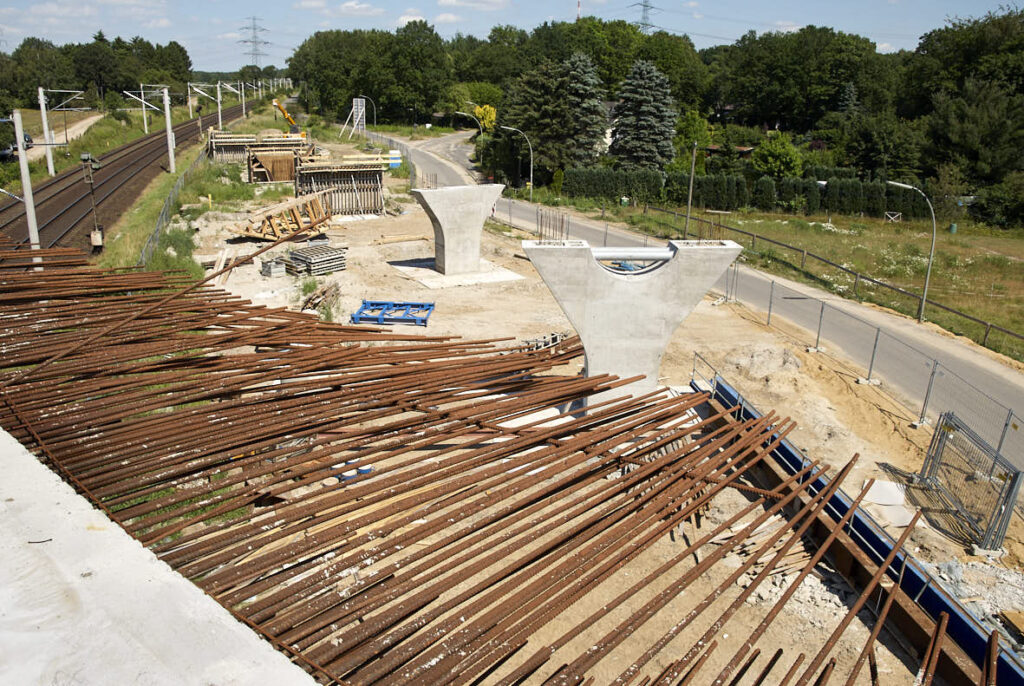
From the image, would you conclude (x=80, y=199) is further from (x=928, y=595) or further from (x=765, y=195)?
(x=765, y=195)

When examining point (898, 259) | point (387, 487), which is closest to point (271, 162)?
point (898, 259)

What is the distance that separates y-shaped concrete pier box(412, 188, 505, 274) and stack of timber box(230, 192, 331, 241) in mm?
7160

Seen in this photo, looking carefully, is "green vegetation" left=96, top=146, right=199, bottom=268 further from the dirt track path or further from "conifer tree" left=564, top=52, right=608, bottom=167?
"conifer tree" left=564, top=52, right=608, bottom=167

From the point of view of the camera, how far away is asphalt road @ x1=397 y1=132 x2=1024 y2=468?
67.7ft

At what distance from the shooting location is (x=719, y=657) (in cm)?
1056

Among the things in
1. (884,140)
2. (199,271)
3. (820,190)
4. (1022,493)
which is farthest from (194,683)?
(884,140)

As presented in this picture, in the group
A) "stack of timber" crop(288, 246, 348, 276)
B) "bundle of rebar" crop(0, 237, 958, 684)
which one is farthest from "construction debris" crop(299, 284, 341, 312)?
"bundle of rebar" crop(0, 237, 958, 684)

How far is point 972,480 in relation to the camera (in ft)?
49.1

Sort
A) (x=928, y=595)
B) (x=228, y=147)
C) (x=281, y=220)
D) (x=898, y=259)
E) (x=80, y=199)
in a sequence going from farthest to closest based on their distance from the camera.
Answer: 1. (x=228, y=147)
2. (x=898, y=259)
3. (x=80, y=199)
4. (x=281, y=220)
5. (x=928, y=595)

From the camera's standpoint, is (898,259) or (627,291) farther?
(898,259)

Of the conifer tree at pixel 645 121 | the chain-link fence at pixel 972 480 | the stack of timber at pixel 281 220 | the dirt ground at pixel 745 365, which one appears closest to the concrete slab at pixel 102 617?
the dirt ground at pixel 745 365

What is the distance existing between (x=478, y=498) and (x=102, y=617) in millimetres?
6468

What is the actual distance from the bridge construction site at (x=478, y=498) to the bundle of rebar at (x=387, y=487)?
46 millimetres

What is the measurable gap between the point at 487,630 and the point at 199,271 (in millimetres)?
26394
